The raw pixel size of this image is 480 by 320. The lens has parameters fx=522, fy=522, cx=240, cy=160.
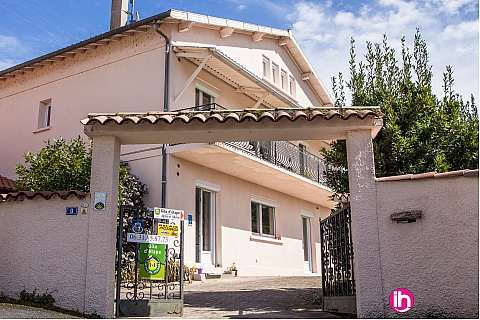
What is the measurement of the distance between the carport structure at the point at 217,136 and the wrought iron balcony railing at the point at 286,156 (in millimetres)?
7059

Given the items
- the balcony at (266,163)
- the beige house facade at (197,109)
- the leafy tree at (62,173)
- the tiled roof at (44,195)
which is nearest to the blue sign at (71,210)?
the tiled roof at (44,195)

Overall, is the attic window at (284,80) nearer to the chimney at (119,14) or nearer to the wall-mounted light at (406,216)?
the chimney at (119,14)

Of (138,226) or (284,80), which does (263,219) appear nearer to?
(284,80)

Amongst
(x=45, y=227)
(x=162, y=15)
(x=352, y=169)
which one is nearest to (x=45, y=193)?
(x=45, y=227)

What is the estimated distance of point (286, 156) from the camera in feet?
61.3

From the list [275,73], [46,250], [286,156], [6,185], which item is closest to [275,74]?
[275,73]

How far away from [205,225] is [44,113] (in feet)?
23.2

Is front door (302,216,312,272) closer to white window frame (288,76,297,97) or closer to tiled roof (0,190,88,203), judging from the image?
white window frame (288,76,297,97)

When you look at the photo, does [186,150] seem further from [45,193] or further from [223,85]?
[45,193]

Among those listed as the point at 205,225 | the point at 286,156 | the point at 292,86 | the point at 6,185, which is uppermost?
the point at 292,86

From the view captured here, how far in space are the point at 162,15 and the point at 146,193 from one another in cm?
508

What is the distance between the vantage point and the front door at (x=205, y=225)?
50.2 feet

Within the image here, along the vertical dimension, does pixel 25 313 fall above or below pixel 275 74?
below

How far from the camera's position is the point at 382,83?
10477 mm
